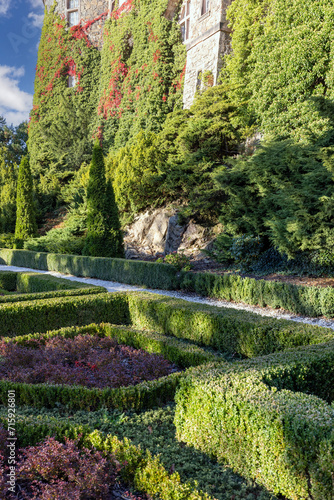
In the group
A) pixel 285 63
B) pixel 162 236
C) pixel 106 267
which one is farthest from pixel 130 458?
pixel 285 63

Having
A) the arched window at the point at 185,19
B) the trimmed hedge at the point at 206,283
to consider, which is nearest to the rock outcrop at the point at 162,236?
the trimmed hedge at the point at 206,283

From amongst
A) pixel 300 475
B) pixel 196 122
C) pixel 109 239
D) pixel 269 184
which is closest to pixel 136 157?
pixel 196 122

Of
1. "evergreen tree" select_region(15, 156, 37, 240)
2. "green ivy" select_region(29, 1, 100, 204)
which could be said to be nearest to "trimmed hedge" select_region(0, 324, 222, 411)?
"evergreen tree" select_region(15, 156, 37, 240)

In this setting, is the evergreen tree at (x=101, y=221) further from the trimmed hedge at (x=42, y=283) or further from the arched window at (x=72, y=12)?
the arched window at (x=72, y=12)

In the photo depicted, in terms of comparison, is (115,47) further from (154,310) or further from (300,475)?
A: (300,475)

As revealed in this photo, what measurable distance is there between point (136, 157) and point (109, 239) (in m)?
4.58

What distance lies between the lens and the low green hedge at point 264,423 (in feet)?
6.47

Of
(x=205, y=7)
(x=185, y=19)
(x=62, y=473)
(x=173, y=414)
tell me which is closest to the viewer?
(x=62, y=473)

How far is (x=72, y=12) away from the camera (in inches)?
1250

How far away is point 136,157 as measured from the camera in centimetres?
1656

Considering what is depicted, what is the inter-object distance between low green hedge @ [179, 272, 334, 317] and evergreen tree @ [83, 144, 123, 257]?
16.7ft

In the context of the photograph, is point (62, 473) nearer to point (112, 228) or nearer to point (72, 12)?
point (112, 228)

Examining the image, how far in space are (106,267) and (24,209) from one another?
10514 mm

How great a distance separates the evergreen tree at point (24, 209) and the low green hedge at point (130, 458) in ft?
61.9
